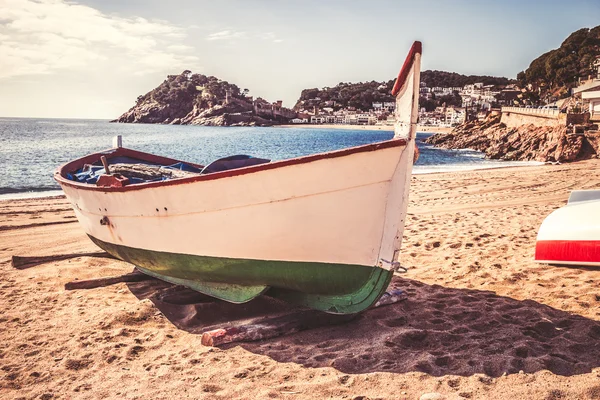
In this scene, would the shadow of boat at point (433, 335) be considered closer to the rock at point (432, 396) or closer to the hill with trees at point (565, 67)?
the rock at point (432, 396)

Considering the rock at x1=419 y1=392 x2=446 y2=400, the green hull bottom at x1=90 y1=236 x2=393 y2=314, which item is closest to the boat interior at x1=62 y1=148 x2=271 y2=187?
the green hull bottom at x1=90 y1=236 x2=393 y2=314

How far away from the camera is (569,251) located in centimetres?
539

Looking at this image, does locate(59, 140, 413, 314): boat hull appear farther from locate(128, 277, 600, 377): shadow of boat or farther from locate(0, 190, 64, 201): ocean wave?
locate(0, 190, 64, 201): ocean wave

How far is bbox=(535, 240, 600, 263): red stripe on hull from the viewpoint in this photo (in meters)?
5.20

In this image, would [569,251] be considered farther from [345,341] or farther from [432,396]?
[432,396]

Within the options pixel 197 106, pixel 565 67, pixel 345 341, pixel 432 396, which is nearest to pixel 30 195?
pixel 345 341

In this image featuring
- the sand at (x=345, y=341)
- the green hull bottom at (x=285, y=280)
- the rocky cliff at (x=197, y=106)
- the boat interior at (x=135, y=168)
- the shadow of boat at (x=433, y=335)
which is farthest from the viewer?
the rocky cliff at (x=197, y=106)

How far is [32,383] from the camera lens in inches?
136

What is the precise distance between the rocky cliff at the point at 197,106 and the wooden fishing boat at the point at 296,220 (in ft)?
482

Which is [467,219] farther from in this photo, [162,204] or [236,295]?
[162,204]

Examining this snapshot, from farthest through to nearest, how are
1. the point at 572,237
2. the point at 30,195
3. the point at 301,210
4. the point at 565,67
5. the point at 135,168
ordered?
1. the point at 565,67
2. the point at 30,195
3. the point at 135,168
4. the point at 572,237
5. the point at 301,210

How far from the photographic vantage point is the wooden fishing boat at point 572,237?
5.23 metres

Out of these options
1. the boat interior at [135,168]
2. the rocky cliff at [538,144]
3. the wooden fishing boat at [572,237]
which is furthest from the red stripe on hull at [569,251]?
the rocky cliff at [538,144]

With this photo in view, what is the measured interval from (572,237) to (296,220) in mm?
3625
